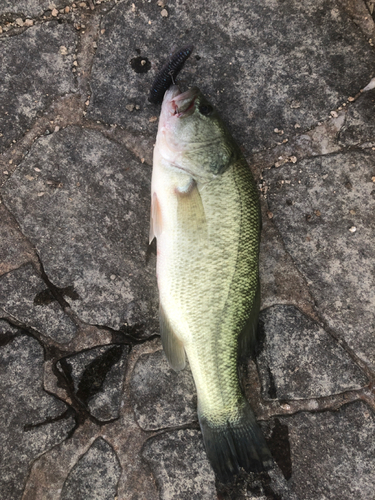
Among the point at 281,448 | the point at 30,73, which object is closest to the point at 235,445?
the point at 281,448

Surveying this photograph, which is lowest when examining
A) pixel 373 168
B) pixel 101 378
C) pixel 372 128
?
pixel 101 378

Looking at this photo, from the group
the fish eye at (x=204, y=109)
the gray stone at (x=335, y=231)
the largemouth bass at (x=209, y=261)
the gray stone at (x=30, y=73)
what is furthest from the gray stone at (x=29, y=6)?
the gray stone at (x=335, y=231)

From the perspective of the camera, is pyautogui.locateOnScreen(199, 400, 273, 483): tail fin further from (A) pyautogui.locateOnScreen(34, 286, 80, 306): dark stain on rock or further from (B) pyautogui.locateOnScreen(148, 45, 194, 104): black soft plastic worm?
(B) pyautogui.locateOnScreen(148, 45, 194, 104): black soft plastic worm

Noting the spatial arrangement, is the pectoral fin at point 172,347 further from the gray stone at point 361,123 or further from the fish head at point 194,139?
the gray stone at point 361,123

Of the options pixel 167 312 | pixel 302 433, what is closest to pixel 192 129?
pixel 167 312

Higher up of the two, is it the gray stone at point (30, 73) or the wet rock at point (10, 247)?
the gray stone at point (30, 73)

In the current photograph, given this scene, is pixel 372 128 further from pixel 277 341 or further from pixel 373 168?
pixel 277 341

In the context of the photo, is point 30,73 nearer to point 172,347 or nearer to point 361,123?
point 172,347
